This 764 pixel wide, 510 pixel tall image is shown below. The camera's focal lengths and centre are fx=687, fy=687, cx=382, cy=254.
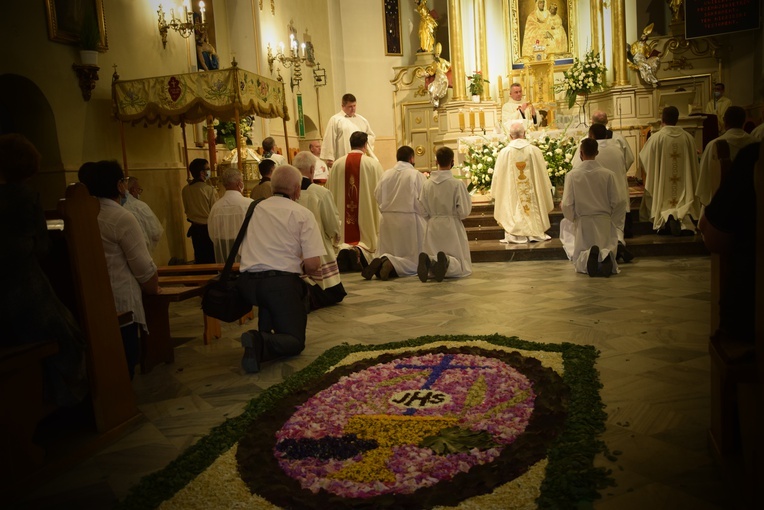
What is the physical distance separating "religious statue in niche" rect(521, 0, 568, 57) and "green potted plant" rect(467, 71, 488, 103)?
1.29 m

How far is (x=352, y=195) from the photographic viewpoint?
9.66 m

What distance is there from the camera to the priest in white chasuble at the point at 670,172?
31.6 feet

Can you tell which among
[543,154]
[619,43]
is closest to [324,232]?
[543,154]

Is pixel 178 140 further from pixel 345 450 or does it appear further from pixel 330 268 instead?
pixel 345 450

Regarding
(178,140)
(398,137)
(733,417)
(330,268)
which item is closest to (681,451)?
(733,417)

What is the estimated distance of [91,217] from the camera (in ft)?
12.4

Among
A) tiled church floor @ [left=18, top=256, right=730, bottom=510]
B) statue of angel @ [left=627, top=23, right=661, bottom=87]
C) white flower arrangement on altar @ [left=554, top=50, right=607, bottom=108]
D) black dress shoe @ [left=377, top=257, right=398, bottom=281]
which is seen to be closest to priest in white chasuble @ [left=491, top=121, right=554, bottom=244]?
tiled church floor @ [left=18, top=256, right=730, bottom=510]

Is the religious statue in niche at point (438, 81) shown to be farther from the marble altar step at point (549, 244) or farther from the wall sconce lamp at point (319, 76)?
the marble altar step at point (549, 244)

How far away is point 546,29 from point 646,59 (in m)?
2.61

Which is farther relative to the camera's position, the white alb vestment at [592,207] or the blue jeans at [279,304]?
the white alb vestment at [592,207]

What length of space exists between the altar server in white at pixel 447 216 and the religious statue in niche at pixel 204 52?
5.08m

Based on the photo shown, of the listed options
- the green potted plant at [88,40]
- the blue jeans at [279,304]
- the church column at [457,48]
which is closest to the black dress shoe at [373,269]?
the blue jeans at [279,304]

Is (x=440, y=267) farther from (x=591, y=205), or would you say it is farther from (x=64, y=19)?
(x=64, y=19)

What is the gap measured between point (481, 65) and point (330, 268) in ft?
37.7
